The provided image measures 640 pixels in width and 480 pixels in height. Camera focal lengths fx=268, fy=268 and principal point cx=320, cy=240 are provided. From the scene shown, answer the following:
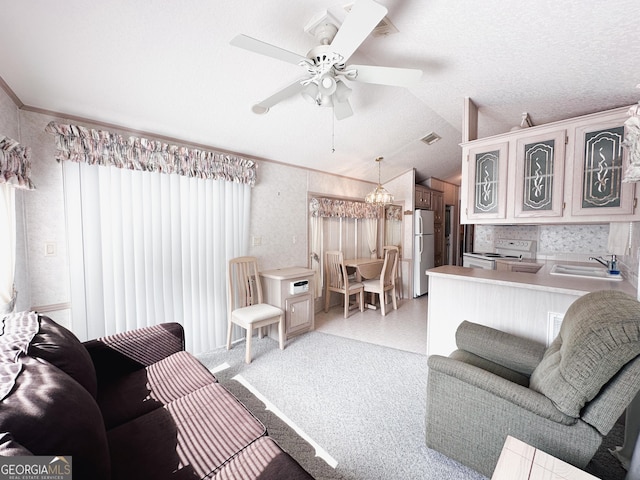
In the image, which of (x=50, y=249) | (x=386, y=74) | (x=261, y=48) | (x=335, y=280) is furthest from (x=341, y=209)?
(x=50, y=249)

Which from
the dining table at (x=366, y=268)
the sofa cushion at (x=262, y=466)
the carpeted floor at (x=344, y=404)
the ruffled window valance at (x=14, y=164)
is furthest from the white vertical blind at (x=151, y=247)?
the sofa cushion at (x=262, y=466)

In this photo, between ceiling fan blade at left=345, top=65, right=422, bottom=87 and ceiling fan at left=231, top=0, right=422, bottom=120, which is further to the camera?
ceiling fan blade at left=345, top=65, right=422, bottom=87

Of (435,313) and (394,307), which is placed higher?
(435,313)

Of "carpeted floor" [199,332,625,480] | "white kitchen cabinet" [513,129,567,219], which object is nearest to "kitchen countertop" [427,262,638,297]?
"white kitchen cabinet" [513,129,567,219]

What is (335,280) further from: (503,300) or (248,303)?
(503,300)

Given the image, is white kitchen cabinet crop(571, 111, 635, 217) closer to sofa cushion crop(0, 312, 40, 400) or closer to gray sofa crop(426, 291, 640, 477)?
gray sofa crop(426, 291, 640, 477)

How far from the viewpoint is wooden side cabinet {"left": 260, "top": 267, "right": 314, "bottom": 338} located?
3.09 metres

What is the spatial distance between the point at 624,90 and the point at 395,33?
1700 millimetres

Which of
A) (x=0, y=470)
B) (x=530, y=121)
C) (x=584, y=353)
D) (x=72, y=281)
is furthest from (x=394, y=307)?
(x=0, y=470)

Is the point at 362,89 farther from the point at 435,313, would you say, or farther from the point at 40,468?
the point at 40,468

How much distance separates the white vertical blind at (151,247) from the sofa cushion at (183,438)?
140 cm

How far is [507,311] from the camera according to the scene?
6.89 feet

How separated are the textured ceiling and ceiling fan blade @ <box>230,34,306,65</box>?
1.18ft

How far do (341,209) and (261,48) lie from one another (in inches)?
124
